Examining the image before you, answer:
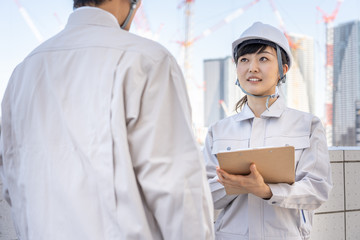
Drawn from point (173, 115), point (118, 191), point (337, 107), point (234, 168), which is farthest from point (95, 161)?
point (337, 107)

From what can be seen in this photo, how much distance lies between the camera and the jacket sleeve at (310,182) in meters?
1.32

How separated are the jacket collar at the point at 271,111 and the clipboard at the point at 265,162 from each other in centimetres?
31

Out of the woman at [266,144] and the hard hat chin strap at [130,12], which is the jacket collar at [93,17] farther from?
the woman at [266,144]

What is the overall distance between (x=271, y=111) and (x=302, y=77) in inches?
1280

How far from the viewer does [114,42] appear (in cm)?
87

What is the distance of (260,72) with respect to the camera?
1.54 m

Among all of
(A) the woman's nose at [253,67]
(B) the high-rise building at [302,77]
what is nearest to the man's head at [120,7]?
(A) the woman's nose at [253,67]

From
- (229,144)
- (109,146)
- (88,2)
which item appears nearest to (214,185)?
(229,144)

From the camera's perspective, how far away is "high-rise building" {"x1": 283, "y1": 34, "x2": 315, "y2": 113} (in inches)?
1161

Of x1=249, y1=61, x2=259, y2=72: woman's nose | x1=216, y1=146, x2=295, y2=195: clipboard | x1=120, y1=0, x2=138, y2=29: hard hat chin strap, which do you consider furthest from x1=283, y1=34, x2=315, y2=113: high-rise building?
x1=120, y1=0, x2=138, y2=29: hard hat chin strap

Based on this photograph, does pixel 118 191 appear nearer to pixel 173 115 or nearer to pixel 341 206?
pixel 173 115

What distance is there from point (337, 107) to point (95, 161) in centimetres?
2524

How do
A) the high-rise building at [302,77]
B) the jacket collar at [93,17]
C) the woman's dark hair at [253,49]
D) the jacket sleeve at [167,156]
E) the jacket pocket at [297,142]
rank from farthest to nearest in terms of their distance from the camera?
the high-rise building at [302,77] → the woman's dark hair at [253,49] → the jacket pocket at [297,142] → the jacket collar at [93,17] → the jacket sleeve at [167,156]

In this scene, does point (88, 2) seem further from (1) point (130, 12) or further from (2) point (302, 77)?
(2) point (302, 77)
